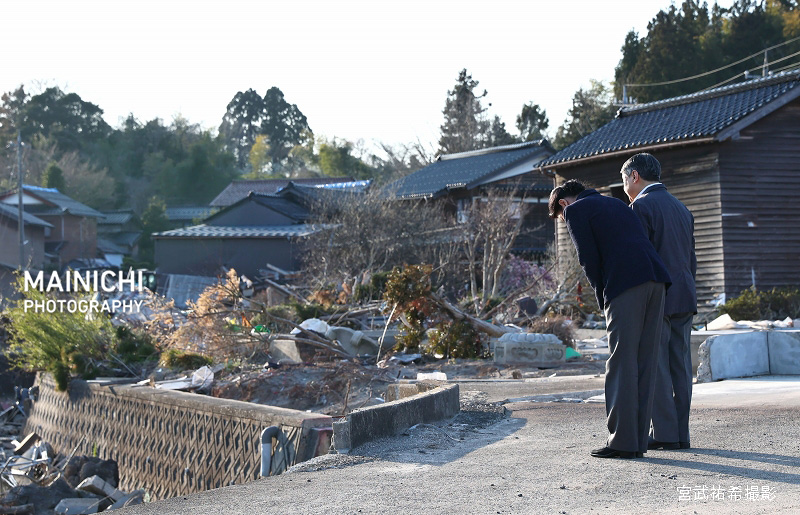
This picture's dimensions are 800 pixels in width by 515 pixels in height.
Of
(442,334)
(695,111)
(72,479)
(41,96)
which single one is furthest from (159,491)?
(41,96)

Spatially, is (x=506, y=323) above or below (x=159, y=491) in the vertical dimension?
above

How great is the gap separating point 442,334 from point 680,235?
8.55 metres

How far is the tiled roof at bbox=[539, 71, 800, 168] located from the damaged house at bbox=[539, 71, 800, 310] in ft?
0.11

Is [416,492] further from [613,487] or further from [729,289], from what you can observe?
[729,289]

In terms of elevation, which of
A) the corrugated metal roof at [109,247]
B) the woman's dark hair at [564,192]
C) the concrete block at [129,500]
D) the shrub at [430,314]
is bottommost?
the concrete block at [129,500]

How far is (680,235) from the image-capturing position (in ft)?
17.5

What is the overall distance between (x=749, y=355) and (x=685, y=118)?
12794 millimetres

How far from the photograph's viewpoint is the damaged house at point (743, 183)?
18.5m

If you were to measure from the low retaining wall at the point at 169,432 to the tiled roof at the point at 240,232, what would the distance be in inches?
711

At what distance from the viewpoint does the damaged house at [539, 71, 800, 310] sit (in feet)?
60.8

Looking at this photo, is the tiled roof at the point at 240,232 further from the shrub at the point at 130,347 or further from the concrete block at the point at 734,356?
the concrete block at the point at 734,356

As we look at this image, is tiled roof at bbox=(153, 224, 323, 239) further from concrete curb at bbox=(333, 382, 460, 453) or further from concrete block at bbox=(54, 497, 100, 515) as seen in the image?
concrete curb at bbox=(333, 382, 460, 453)

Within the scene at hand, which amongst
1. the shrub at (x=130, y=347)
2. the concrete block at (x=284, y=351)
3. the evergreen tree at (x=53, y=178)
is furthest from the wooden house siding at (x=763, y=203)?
the evergreen tree at (x=53, y=178)

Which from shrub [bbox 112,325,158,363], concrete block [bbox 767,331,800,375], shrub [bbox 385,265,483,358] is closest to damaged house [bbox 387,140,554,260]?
shrub [bbox 112,325,158,363]
